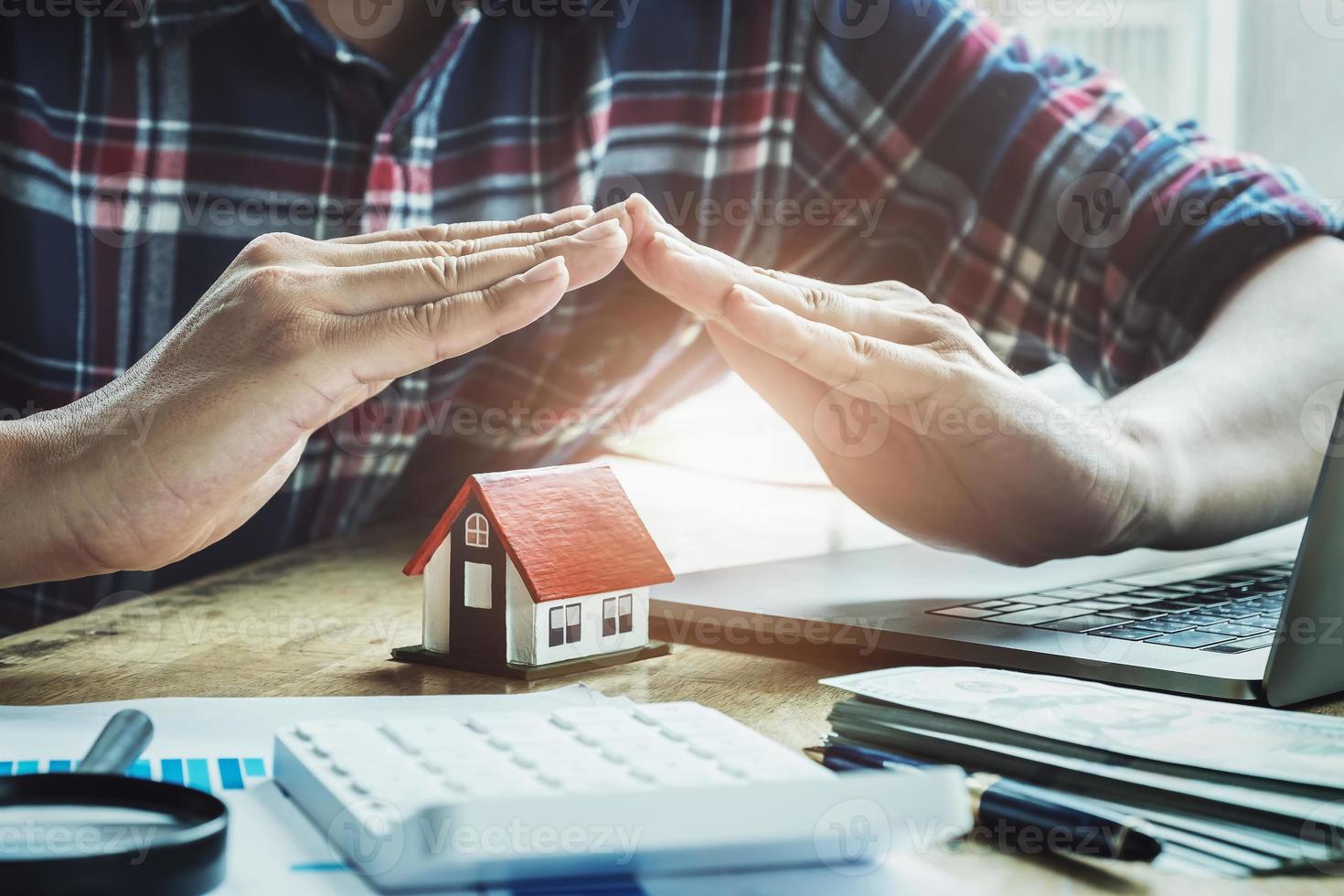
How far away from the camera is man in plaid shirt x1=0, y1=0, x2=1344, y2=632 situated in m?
0.61

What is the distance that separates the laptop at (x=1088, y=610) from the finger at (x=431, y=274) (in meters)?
0.19

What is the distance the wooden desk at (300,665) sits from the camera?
1.67 feet

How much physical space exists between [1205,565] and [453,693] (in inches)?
19.1

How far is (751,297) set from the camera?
2.01 feet

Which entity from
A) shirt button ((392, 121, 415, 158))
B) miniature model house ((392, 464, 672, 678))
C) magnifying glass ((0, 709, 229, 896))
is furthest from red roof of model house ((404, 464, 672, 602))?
shirt button ((392, 121, 415, 158))

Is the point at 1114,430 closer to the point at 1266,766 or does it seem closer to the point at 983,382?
the point at 983,382

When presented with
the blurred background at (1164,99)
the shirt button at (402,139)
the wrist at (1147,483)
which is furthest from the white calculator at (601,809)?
the blurred background at (1164,99)

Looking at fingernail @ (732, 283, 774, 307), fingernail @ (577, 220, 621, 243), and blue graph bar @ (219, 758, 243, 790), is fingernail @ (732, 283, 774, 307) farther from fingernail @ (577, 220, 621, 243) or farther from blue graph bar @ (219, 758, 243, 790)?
blue graph bar @ (219, 758, 243, 790)

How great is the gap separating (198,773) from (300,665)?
0.16 meters

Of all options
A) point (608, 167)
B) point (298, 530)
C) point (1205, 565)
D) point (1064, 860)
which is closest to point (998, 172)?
point (608, 167)

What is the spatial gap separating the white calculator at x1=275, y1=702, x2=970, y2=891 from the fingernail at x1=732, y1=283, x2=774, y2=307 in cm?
29

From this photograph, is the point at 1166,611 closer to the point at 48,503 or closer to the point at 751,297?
the point at 751,297

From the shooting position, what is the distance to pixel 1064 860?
13.4 inches

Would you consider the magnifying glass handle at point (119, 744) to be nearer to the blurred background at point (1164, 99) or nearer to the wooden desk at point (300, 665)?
the wooden desk at point (300, 665)
